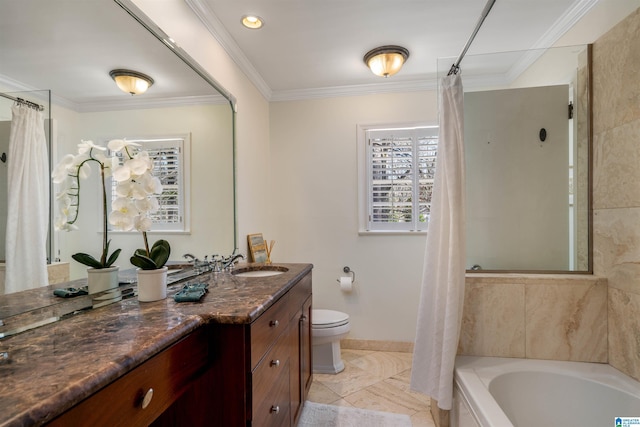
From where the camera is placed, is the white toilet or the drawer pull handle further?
the white toilet

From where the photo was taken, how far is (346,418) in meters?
1.85

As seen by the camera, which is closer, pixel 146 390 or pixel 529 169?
pixel 146 390

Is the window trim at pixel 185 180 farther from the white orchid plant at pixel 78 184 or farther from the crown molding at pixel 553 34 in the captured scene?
the crown molding at pixel 553 34

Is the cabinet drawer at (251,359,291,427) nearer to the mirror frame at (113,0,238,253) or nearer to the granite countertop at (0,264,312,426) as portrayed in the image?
the granite countertop at (0,264,312,426)

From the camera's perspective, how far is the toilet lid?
224cm

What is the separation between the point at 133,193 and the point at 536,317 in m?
2.07

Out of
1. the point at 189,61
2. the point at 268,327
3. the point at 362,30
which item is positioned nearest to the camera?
the point at 268,327

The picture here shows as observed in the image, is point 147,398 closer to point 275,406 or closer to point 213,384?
point 213,384

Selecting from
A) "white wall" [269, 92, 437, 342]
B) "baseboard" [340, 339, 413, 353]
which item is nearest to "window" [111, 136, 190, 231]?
"white wall" [269, 92, 437, 342]

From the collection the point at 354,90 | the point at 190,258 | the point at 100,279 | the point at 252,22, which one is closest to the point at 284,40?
the point at 252,22

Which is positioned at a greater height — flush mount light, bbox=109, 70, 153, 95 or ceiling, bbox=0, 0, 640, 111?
ceiling, bbox=0, 0, 640, 111

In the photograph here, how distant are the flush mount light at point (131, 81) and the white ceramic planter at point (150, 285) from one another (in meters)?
0.73

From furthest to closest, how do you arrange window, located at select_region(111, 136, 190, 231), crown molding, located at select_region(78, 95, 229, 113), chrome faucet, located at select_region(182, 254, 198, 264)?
chrome faucet, located at select_region(182, 254, 198, 264)
window, located at select_region(111, 136, 190, 231)
crown molding, located at select_region(78, 95, 229, 113)

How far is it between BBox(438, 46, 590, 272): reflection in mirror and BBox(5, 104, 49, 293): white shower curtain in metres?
2.02
